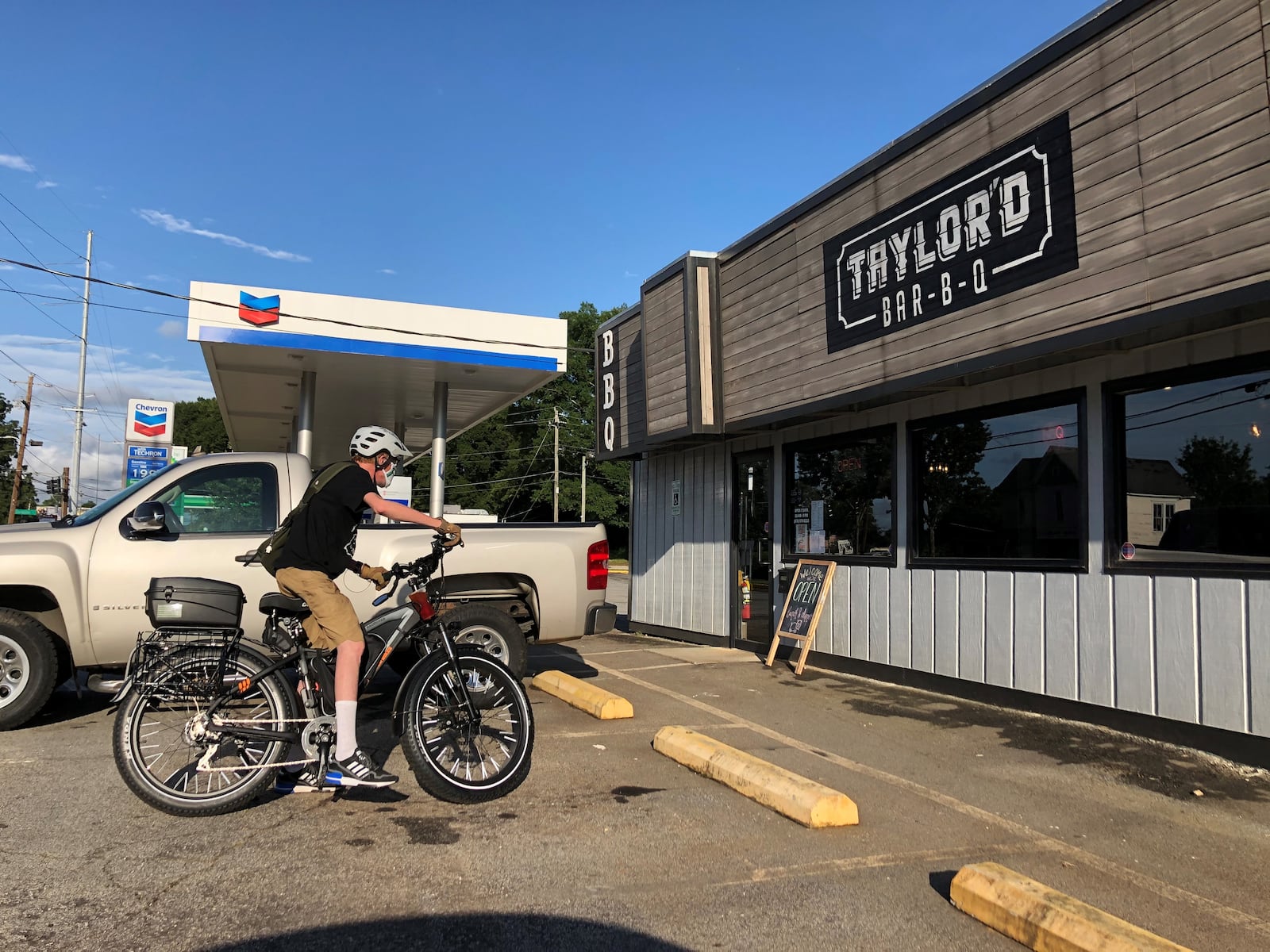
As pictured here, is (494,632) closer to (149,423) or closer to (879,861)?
(879,861)

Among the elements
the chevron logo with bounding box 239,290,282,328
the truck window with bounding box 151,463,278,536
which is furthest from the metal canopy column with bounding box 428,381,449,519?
the truck window with bounding box 151,463,278,536

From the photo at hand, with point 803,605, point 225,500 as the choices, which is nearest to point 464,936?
point 225,500

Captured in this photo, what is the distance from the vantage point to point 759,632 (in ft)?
37.4

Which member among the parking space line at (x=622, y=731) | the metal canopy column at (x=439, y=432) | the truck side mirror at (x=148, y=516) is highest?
the metal canopy column at (x=439, y=432)

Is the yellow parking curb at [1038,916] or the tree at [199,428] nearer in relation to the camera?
the yellow parking curb at [1038,916]

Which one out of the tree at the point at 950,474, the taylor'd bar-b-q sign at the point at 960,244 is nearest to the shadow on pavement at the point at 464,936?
the taylor'd bar-b-q sign at the point at 960,244

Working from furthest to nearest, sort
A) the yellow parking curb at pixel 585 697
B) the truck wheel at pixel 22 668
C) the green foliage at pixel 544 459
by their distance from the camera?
the green foliage at pixel 544 459
the yellow parking curb at pixel 585 697
the truck wheel at pixel 22 668

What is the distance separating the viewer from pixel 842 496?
1002 cm

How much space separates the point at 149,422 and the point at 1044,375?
1107 inches

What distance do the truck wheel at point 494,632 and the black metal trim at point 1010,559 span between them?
385cm

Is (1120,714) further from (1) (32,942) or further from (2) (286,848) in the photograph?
(1) (32,942)

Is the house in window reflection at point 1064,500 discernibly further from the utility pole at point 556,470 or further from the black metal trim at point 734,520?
the utility pole at point 556,470

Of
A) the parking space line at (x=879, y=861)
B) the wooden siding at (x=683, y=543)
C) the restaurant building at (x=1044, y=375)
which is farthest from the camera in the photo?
the wooden siding at (x=683, y=543)

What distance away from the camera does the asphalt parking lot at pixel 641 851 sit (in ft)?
11.1
